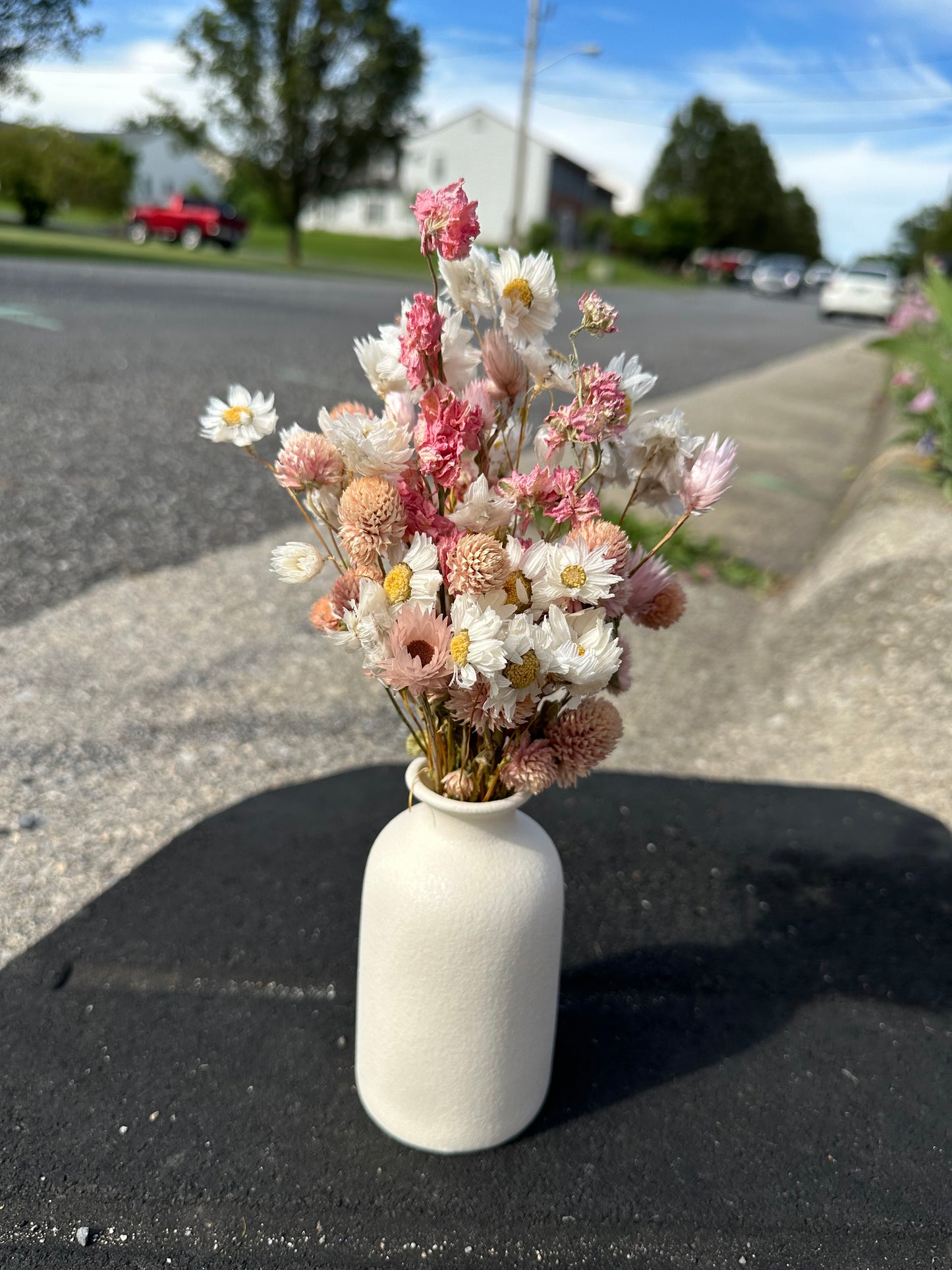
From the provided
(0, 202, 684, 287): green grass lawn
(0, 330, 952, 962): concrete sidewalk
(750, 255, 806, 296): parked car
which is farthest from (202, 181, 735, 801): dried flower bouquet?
(750, 255, 806, 296): parked car

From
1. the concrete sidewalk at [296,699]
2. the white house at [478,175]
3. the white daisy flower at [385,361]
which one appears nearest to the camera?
the white daisy flower at [385,361]

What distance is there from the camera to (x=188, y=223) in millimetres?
27234

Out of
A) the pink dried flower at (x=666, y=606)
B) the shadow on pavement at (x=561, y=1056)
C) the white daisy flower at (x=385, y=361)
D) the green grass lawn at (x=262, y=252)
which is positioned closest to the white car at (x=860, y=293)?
the green grass lawn at (x=262, y=252)

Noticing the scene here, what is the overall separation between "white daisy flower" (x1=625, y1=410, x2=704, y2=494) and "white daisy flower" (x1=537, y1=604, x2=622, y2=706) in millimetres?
255

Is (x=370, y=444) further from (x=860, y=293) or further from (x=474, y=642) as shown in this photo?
(x=860, y=293)

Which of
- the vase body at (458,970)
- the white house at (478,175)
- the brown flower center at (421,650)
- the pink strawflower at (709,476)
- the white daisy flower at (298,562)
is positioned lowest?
the vase body at (458,970)

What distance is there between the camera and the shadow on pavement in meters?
1.57

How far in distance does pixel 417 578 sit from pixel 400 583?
0.02 m

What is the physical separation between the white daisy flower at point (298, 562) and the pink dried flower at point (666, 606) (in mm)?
492

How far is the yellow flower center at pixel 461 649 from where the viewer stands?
1.29 meters

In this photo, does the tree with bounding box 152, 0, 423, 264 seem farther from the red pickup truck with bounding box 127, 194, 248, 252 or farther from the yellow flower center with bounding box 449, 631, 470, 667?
the yellow flower center with bounding box 449, 631, 470, 667

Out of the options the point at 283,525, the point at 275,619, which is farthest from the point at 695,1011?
the point at 283,525

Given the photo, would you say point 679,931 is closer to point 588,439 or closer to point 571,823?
point 571,823

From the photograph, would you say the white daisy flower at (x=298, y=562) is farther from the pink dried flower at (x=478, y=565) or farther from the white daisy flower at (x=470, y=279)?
the white daisy flower at (x=470, y=279)
